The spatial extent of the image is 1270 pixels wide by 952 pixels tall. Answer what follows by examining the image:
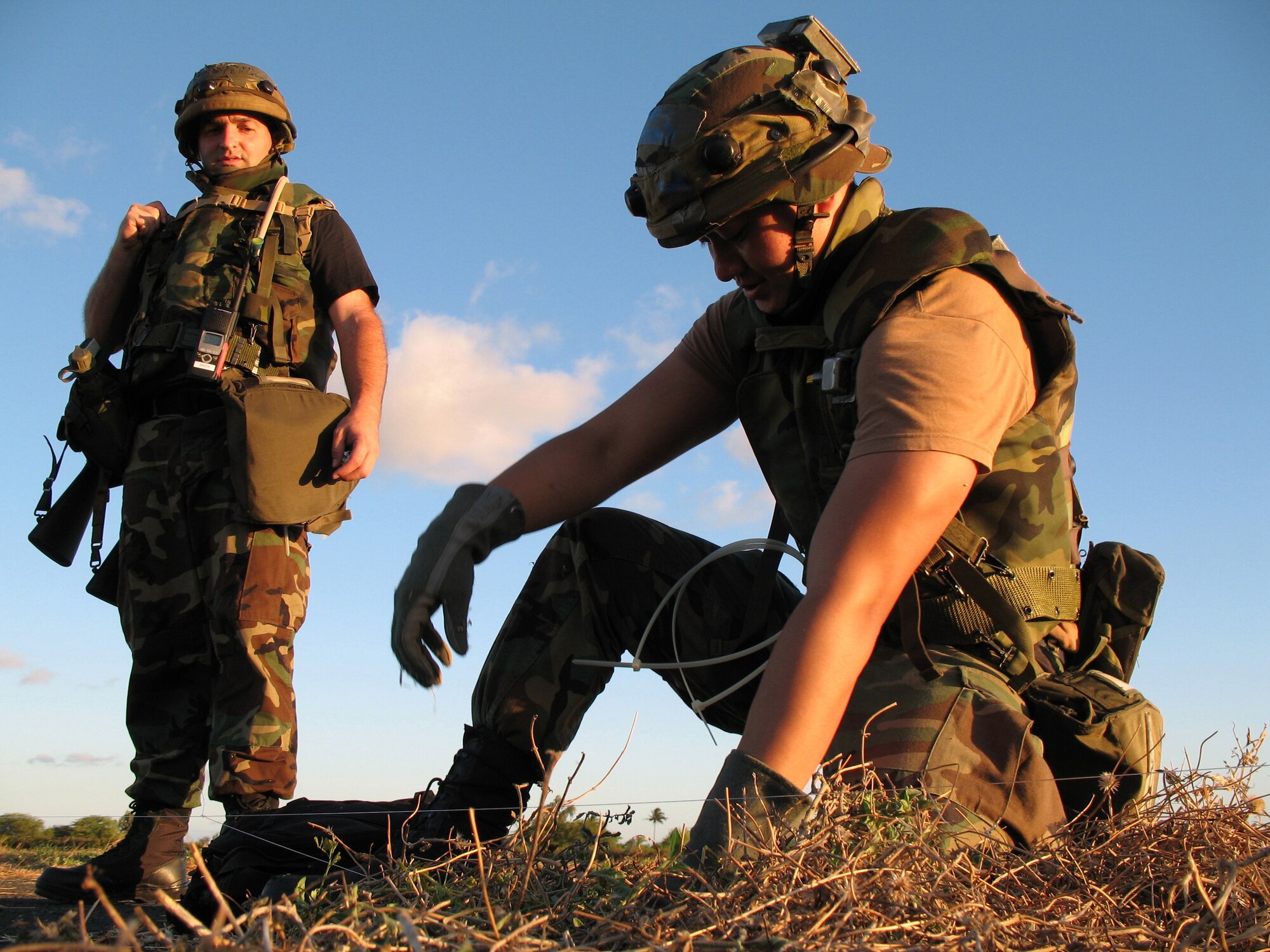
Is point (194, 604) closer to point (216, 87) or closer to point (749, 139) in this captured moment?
point (216, 87)

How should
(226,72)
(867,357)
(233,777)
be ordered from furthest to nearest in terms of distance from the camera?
(226,72)
(233,777)
(867,357)

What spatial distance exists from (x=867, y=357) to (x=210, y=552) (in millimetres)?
2495

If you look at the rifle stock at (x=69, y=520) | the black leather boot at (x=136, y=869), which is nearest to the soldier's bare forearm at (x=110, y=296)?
the rifle stock at (x=69, y=520)

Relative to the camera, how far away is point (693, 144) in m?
2.85

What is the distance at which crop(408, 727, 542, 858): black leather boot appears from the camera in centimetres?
259

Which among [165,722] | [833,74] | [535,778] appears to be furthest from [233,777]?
[833,74]

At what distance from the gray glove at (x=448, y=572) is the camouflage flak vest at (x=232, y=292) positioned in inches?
61.1

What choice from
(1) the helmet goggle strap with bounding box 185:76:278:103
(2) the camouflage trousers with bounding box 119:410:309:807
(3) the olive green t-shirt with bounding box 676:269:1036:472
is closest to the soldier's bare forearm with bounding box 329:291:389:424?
(2) the camouflage trousers with bounding box 119:410:309:807

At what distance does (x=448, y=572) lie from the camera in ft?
8.81

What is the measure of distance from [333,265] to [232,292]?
0.40 m

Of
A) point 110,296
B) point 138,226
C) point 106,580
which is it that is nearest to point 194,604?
point 106,580

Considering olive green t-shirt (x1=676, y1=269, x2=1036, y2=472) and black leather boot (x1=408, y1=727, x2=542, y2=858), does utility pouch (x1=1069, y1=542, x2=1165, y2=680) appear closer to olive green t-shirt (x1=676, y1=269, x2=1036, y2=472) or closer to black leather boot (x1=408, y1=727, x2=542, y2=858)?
olive green t-shirt (x1=676, y1=269, x2=1036, y2=472)

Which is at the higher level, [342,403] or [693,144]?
[693,144]

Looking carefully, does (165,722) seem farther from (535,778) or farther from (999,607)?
(999,607)
